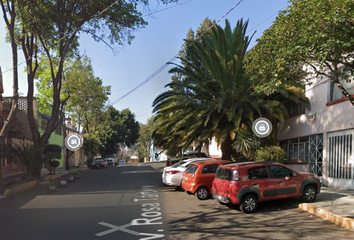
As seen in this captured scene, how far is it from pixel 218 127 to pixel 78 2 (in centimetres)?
1152

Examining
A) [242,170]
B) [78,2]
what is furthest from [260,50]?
[78,2]

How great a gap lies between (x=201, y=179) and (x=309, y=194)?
3.83 m

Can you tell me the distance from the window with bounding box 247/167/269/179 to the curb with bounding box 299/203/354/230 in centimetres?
144

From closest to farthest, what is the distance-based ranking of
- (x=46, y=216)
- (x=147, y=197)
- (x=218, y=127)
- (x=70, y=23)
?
(x=46, y=216) → (x=147, y=197) → (x=218, y=127) → (x=70, y=23)

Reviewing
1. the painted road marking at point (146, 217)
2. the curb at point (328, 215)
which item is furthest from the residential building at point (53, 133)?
the curb at point (328, 215)

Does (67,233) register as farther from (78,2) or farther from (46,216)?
(78,2)

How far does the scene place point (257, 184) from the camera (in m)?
9.11

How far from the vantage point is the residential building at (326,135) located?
12508 millimetres

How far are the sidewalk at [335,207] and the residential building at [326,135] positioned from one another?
1975 millimetres

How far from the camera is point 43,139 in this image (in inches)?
758

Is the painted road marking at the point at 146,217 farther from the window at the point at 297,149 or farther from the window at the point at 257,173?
the window at the point at 297,149

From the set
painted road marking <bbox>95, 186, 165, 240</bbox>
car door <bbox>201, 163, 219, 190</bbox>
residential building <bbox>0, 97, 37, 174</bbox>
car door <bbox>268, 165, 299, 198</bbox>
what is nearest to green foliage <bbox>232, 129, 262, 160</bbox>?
car door <bbox>201, 163, 219, 190</bbox>

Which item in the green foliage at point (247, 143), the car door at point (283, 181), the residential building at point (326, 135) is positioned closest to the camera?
the car door at point (283, 181)

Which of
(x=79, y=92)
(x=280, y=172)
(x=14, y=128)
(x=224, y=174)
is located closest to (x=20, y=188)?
(x=14, y=128)
